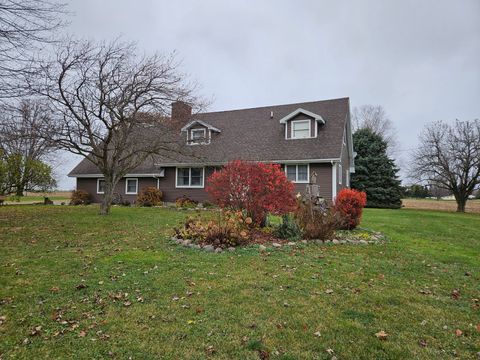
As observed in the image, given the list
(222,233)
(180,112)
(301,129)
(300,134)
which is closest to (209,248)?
(222,233)

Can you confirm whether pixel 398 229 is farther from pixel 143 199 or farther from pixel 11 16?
pixel 143 199

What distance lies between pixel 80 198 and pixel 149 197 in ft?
21.4

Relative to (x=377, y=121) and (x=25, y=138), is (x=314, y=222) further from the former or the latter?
(x=377, y=121)

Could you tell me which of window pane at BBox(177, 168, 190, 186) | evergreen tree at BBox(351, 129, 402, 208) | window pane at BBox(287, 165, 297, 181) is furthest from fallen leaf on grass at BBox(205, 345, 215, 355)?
evergreen tree at BBox(351, 129, 402, 208)

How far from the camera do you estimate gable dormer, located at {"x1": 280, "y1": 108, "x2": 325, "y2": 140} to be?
18.8m

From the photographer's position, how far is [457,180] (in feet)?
90.1

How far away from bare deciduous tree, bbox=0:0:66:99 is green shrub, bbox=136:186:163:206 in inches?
528

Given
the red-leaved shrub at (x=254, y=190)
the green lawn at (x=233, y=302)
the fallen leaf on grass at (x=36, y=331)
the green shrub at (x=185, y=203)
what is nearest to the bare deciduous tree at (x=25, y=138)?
the green lawn at (x=233, y=302)

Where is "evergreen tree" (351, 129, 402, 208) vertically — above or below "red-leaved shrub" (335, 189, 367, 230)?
above

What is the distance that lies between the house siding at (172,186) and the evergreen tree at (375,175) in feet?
41.3

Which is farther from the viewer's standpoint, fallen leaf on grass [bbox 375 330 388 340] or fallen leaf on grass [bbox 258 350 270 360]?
fallen leaf on grass [bbox 375 330 388 340]

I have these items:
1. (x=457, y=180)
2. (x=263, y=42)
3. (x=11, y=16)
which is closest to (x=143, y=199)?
(x=263, y=42)

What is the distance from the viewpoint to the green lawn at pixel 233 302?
3.15 meters

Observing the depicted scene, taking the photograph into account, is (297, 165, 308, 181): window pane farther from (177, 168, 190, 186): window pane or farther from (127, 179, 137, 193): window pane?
(127, 179, 137, 193): window pane
